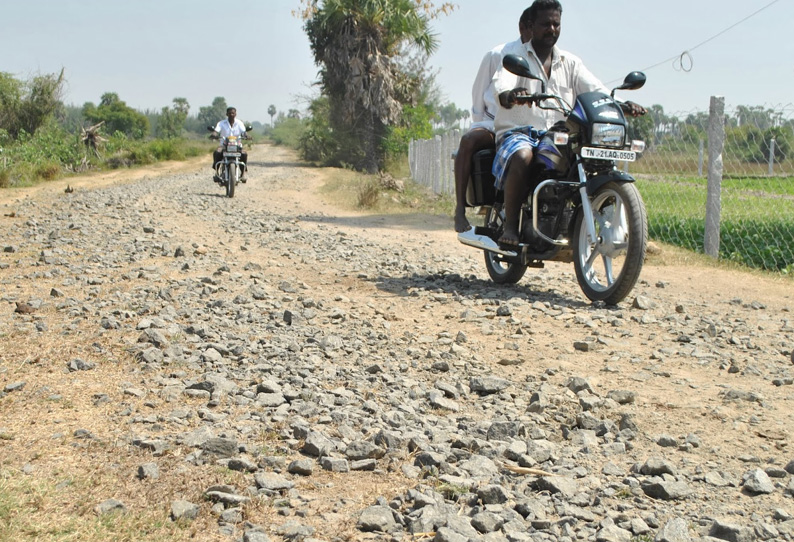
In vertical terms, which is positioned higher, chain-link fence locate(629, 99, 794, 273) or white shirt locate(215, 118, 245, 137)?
white shirt locate(215, 118, 245, 137)

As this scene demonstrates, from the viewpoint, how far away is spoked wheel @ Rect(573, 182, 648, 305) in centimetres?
526

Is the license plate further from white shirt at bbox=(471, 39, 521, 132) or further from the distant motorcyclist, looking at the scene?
the distant motorcyclist

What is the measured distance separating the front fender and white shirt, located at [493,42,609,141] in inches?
31.9

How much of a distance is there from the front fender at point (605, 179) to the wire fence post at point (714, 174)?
3.81m

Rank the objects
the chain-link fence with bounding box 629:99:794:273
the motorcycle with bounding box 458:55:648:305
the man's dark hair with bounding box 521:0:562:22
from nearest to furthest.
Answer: the motorcycle with bounding box 458:55:648:305 → the man's dark hair with bounding box 521:0:562:22 → the chain-link fence with bounding box 629:99:794:273

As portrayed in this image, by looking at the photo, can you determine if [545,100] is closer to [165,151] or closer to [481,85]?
[481,85]

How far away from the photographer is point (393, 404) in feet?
11.6

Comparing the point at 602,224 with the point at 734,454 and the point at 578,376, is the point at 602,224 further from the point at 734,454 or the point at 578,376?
the point at 734,454

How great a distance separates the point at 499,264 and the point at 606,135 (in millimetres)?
1723

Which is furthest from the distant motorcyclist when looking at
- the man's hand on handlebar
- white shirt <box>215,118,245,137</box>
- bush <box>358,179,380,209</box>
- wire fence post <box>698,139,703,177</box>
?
the man's hand on handlebar

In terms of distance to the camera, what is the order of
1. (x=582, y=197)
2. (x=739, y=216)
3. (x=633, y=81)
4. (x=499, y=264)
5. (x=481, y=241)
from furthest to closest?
(x=739, y=216) → (x=499, y=264) → (x=481, y=241) → (x=633, y=81) → (x=582, y=197)

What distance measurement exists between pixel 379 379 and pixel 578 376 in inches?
37.2

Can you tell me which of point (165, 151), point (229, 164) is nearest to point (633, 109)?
point (229, 164)

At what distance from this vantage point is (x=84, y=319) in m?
4.89
